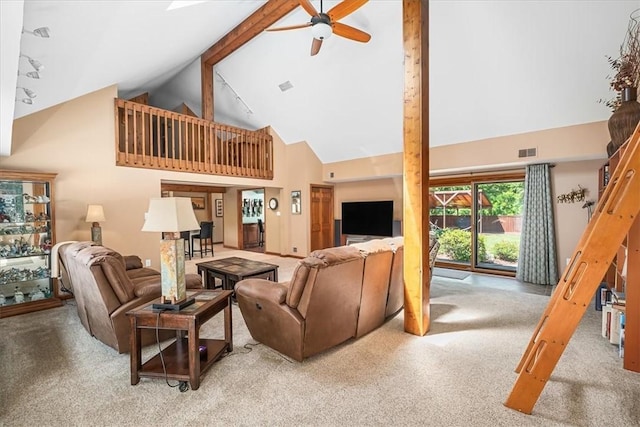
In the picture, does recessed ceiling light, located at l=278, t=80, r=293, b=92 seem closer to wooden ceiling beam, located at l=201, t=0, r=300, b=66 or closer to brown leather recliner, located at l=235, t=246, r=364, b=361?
wooden ceiling beam, located at l=201, t=0, r=300, b=66

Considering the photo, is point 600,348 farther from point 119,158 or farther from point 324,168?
point 119,158

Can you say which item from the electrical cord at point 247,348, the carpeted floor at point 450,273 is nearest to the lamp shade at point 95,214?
the electrical cord at point 247,348

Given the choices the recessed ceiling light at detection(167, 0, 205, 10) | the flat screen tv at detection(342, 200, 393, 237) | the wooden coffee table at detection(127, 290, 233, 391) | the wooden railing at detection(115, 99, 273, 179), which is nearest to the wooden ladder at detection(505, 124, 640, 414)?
the wooden coffee table at detection(127, 290, 233, 391)

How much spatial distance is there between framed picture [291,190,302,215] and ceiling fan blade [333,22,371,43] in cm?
434

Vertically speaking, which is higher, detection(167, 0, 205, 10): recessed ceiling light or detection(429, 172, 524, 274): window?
detection(167, 0, 205, 10): recessed ceiling light

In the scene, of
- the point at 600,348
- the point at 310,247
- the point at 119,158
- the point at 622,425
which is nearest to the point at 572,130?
the point at 600,348

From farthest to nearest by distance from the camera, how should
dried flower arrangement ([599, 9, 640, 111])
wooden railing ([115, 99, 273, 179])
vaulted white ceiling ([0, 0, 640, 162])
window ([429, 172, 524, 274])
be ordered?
window ([429, 172, 524, 274]) < wooden railing ([115, 99, 273, 179]) < dried flower arrangement ([599, 9, 640, 111]) < vaulted white ceiling ([0, 0, 640, 162])

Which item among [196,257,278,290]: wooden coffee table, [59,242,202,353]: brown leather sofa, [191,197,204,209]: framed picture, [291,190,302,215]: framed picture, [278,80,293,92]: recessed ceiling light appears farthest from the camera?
[191,197,204,209]: framed picture

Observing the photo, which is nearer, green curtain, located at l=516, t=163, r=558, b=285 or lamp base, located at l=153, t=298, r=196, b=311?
lamp base, located at l=153, t=298, r=196, b=311

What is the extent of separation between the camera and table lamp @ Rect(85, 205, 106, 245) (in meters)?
4.49

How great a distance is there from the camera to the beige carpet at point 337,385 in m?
1.85

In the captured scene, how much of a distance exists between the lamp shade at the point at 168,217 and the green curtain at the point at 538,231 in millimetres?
5471

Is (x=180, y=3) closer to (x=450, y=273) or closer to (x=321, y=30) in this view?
(x=321, y=30)

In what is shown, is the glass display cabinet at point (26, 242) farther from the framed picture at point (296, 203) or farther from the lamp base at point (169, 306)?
the framed picture at point (296, 203)
